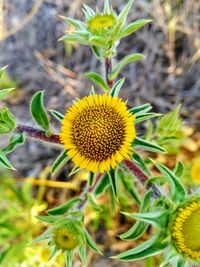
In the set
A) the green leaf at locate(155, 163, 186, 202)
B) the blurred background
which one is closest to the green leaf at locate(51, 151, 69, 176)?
the green leaf at locate(155, 163, 186, 202)

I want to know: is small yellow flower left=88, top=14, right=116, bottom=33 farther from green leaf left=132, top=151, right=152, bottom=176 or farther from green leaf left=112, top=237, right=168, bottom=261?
green leaf left=112, top=237, right=168, bottom=261

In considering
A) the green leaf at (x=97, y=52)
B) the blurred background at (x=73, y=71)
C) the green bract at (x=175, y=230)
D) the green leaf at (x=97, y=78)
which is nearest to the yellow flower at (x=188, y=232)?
the green bract at (x=175, y=230)

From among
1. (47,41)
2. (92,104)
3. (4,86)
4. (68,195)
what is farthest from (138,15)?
(92,104)

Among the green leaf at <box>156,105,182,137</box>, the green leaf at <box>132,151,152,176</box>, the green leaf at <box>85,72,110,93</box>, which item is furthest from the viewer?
the green leaf at <box>156,105,182,137</box>

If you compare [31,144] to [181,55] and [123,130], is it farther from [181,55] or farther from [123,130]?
[123,130]

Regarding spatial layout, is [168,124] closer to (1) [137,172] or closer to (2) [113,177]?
(1) [137,172]

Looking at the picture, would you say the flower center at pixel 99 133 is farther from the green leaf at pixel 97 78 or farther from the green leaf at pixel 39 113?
the green leaf at pixel 97 78

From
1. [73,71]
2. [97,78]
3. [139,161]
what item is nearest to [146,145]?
[139,161]
